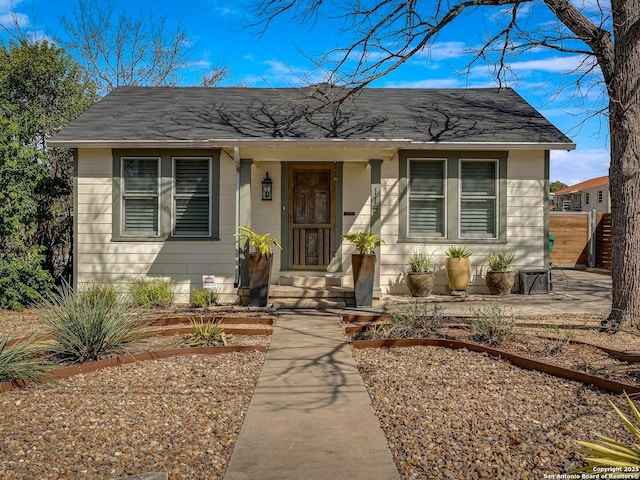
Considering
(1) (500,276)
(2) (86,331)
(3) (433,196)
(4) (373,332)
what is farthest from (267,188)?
(2) (86,331)

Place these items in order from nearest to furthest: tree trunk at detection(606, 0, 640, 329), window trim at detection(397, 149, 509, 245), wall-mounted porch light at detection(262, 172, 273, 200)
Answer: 1. tree trunk at detection(606, 0, 640, 329)
2. window trim at detection(397, 149, 509, 245)
3. wall-mounted porch light at detection(262, 172, 273, 200)

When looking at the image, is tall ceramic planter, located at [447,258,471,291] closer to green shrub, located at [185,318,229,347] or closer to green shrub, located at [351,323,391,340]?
green shrub, located at [351,323,391,340]

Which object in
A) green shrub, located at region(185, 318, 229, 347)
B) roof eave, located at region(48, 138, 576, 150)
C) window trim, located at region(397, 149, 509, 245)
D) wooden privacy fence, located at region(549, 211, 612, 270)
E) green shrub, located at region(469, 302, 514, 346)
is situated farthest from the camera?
wooden privacy fence, located at region(549, 211, 612, 270)

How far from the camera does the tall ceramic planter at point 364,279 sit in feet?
26.9

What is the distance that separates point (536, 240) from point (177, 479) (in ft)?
28.0

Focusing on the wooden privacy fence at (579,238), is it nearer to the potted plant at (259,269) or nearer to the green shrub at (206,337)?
the potted plant at (259,269)

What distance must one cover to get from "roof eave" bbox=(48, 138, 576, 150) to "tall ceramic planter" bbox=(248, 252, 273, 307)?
1.95 metres

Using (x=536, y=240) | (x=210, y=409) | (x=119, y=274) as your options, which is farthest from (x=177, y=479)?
(x=536, y=240)

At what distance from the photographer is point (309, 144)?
845cm

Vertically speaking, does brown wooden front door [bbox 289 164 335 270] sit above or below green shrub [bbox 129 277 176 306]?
above

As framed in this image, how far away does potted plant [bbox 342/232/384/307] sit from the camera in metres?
8.20

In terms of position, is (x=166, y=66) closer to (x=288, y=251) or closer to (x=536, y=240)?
(x=288, y=251)

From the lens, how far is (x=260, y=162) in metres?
9.84

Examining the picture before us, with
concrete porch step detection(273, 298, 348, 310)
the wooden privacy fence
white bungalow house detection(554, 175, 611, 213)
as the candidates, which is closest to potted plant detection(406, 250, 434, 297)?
concrete porch step detection(273, 298, 348, 310)
